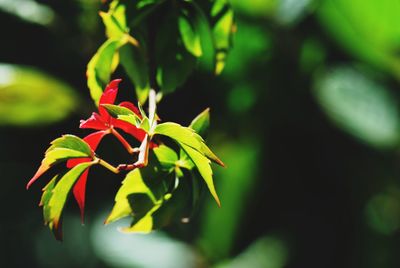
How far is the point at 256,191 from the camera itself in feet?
3.58

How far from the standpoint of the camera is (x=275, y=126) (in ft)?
3.37

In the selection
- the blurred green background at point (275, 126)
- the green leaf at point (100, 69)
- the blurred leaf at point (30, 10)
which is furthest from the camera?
the blurred green background at point (275, 126)

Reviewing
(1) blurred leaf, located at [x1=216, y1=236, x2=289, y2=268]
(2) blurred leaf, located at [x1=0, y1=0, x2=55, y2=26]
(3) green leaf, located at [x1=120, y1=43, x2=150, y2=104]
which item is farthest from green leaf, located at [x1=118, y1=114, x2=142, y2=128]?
(1) blurred leaf, located at [x1=216, y1=236, x2=289, y2=268]

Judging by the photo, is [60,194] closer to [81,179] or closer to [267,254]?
[81,179]

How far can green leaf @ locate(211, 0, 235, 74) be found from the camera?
0.46 metres

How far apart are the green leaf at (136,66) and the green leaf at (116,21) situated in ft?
0.04

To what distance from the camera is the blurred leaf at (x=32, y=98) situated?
87 cm

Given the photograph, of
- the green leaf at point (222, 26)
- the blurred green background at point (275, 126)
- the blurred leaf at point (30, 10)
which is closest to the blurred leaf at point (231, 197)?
the blurred green background at point (275, 126)

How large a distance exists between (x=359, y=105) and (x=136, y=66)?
0.67m

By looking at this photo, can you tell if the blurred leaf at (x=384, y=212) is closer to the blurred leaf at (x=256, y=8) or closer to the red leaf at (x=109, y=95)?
the blurred leaf at (x=256, y=8)

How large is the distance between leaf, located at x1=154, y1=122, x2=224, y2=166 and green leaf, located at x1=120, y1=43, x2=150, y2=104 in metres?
0.11

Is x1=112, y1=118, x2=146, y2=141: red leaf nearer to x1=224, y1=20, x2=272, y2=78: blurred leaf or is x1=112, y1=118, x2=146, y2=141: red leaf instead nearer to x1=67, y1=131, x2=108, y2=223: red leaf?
x1=67, y1=131, x2=108, y2=223: red leaf

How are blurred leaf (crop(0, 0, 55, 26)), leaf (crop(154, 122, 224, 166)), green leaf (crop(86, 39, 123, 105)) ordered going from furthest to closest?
blurred leaf (crop(0, 0, 55, 26))
green leaf (crop(86, 39, 123, 105))
leaf (crop(154, 122, 224, 166))

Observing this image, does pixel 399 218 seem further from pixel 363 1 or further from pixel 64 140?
pixel 64 140
